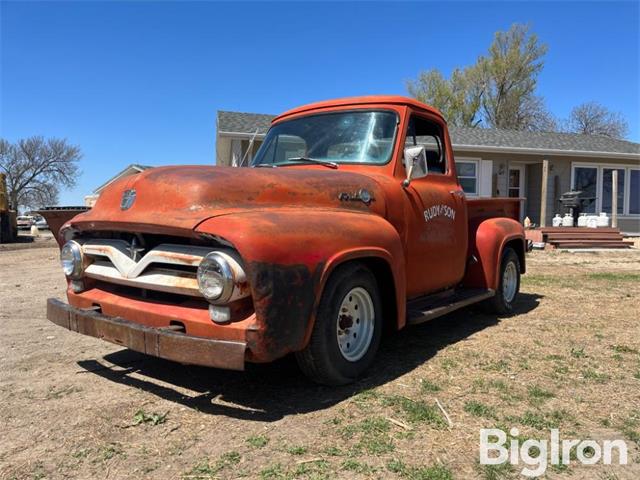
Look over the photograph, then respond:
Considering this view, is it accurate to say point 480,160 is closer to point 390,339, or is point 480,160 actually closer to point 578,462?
point 390,339

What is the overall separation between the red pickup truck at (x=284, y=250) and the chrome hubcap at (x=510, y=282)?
1507 mm

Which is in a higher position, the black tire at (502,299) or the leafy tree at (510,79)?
the leafy tree at (510,79)

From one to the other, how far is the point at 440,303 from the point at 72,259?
310cm

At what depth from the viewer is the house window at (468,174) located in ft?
58.5

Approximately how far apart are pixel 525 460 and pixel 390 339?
94.8 inches

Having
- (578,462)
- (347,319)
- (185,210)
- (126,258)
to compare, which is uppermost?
(185,210)

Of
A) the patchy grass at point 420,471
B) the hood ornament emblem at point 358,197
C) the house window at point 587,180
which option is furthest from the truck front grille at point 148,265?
the house window at point 587,180

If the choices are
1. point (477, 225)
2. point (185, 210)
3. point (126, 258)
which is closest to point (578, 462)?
point (185, 210)

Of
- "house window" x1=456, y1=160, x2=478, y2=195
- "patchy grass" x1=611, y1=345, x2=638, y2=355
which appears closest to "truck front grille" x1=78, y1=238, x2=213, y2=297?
"patchy grass" x1=611, y1=345, x2=638, y2=355

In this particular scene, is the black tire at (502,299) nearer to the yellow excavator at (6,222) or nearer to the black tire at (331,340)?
the black tire at (331,340)

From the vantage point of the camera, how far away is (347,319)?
3.74 meters

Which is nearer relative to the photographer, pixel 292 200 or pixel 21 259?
pixel 292 200

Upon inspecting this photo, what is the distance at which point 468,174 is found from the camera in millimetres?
18094

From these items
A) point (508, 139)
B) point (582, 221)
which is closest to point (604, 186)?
point (582, 221)
